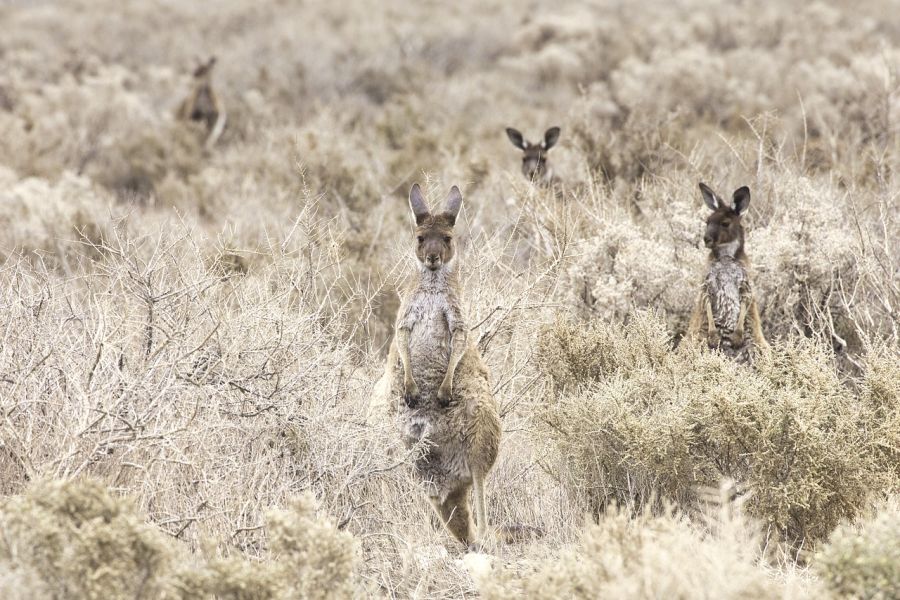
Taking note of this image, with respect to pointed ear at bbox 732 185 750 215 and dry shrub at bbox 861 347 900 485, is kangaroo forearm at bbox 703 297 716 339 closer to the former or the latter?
pointed ear at bbox 732 185 750 215

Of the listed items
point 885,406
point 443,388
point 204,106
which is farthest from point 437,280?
point 204,106

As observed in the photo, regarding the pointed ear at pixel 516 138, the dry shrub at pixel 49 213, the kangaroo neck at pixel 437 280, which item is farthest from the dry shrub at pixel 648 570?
the dry shrub at pixel 49 213

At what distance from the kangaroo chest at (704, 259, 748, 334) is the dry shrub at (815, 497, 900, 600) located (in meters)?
2.39

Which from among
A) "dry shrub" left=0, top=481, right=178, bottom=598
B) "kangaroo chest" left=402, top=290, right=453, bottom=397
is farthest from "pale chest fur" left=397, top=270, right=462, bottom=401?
"dry shrub" left=0, top=481, right=178, bottom=598

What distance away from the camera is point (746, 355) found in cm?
591

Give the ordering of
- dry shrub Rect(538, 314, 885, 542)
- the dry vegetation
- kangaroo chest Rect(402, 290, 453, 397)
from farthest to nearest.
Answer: kangaroo chest Rect(402, 290, 453, 397)
dry shrub Rect(538, 314, 885, 542)
the dry vegetation

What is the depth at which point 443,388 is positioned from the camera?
189 inches

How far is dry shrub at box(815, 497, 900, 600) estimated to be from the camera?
133 inches

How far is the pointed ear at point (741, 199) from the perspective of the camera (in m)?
5.88

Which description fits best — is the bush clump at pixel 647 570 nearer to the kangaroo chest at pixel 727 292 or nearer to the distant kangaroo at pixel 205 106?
the kangaroo chest at pixel 727 292

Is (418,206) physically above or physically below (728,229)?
above

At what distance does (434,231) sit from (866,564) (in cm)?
252

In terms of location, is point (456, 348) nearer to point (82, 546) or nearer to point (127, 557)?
point (127, 557)

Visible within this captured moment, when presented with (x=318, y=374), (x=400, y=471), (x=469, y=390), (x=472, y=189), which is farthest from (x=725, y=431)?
(x=472, y=189)
